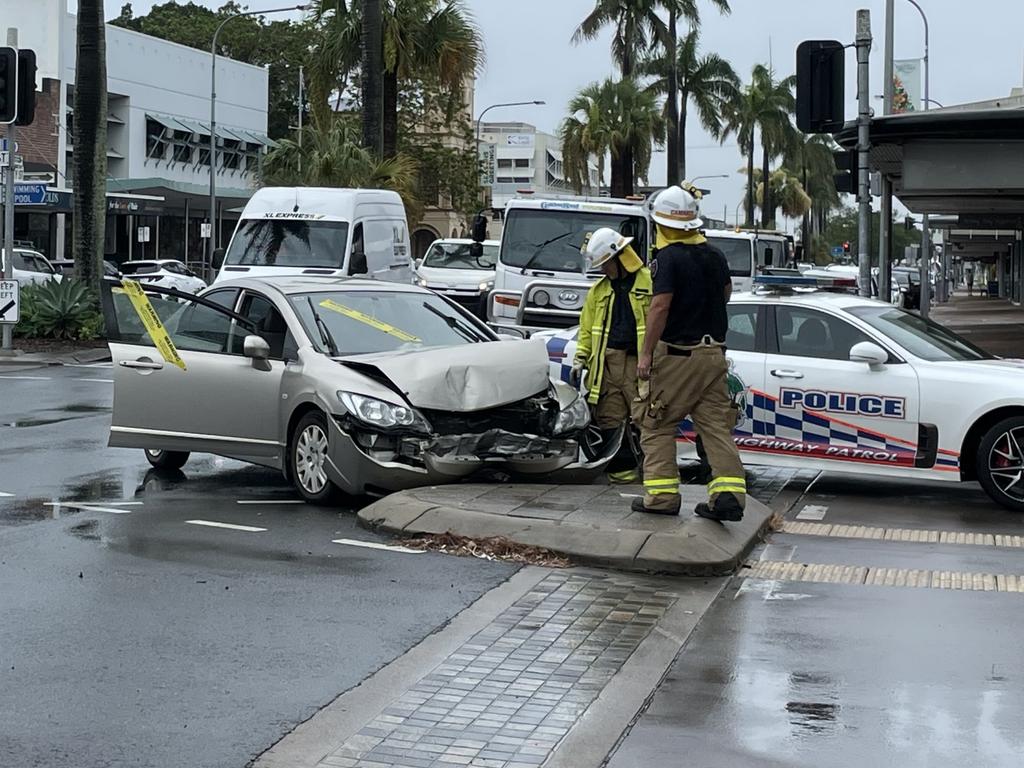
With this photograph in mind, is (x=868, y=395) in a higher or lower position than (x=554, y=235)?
lower

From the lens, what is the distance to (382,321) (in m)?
11.7

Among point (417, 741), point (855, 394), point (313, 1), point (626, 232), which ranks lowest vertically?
point (417, 741)

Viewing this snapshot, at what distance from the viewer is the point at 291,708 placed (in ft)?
19.2

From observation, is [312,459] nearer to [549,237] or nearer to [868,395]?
[868,395]

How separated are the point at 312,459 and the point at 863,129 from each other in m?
10.1

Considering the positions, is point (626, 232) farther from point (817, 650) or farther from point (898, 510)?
point (817, 650)

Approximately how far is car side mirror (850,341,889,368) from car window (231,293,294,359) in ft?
13.0

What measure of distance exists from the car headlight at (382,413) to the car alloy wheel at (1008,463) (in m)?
3.88

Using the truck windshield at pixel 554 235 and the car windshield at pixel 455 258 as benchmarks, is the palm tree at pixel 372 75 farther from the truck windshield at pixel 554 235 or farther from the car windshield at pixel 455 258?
the truck windshield at pixel 554 235

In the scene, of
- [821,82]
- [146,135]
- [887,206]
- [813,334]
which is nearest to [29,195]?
[146,135]

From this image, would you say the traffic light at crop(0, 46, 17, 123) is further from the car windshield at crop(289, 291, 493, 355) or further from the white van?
the car windshield at crop(289, 291, 493, 355)

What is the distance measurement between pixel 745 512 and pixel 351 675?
420 centimetres

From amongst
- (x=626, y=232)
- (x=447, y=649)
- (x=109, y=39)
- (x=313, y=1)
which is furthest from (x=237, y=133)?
(x=447, y=649)

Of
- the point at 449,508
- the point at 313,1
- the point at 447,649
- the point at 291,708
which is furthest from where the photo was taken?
the point at 313,1
